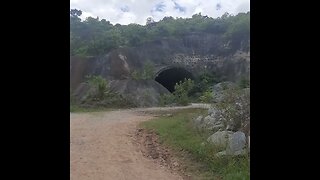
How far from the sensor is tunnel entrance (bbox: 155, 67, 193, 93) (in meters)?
22.3

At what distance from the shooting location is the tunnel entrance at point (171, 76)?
22.3m

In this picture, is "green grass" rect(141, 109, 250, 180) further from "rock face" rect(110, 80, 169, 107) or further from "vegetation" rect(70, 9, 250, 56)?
"vegetation" rect(70, 9, 250, 56)

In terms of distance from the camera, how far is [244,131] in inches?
292

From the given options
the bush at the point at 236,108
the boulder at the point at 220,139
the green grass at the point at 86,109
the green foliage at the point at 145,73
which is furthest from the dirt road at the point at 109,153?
the green foliage at the point at 145,73

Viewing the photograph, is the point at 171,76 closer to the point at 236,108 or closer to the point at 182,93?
the point at 182,93

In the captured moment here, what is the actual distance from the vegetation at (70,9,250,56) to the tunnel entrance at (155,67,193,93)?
2.13 m

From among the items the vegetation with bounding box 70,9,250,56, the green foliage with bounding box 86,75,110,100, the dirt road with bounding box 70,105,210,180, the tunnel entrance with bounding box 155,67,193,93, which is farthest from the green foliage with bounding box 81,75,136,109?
the tunnel entrance with bounding box 155,67,193,93

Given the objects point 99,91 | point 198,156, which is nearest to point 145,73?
point 99,91

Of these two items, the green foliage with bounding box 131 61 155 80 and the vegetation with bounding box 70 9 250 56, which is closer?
the green foliage with bounding box 131 61 155 80

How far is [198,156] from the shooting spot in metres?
7.11
